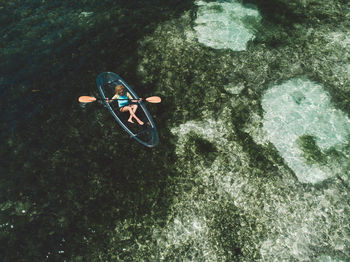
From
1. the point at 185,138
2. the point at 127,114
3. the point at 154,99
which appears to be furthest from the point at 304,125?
the point at 127,114

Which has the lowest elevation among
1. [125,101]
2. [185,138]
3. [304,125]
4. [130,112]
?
[185,138]

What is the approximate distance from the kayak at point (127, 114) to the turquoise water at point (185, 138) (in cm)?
24

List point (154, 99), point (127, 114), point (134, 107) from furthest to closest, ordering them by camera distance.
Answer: point (127, 114), point (134, 107), point (154, 99)

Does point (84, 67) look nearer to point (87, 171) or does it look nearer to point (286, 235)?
point (87, 171)

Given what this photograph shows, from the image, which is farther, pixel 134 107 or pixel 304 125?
pixel 134 107

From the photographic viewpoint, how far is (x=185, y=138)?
6.16m

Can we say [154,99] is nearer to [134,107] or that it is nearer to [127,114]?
[134,107]

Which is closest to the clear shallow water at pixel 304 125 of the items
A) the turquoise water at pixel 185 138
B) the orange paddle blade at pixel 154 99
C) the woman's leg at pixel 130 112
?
the turquoise water at pixel 185 138

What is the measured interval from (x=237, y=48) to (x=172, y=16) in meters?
2.62

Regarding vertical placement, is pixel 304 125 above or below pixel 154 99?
below

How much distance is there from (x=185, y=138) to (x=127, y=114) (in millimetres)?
1664

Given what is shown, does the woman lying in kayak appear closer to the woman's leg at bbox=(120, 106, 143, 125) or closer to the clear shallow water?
the woman's leg at bbox=(120, 106, 143, 125)

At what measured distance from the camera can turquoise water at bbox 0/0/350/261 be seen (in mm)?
4941

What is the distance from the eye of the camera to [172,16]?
8875mm
